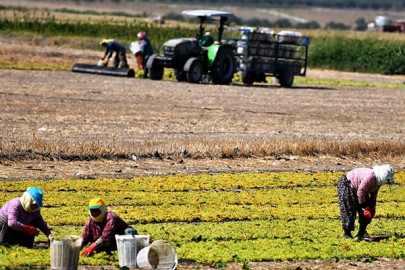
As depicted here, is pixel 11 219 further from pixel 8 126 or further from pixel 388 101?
pixel 388 101

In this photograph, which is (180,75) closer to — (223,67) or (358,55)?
(223,67)

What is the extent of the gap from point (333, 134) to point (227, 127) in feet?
9.17

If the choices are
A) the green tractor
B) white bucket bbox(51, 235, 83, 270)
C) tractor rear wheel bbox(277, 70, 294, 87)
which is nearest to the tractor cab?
the green tractor

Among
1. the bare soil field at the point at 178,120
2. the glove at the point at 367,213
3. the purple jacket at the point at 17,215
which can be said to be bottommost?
the bare soil field at the point at 178,120

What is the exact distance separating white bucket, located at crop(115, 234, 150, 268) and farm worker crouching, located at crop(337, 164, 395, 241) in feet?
12.4

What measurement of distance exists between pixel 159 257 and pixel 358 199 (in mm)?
4066

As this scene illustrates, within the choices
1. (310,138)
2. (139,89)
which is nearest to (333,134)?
(310,138)

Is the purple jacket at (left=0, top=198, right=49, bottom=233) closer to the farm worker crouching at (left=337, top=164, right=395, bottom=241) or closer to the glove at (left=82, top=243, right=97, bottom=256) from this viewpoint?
the glove at (left=82, top=243, right=97, bottom=256)

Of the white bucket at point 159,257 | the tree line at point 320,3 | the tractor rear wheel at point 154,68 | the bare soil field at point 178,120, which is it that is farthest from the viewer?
→ the tree line at point 320,3

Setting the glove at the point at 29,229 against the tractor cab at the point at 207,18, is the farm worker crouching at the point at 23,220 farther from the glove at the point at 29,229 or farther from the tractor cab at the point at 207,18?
the tractor cab at the point at 207,18

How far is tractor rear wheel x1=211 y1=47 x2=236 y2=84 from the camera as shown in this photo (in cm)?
3944

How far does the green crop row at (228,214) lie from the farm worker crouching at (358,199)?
1.31 ft

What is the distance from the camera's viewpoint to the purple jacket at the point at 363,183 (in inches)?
583

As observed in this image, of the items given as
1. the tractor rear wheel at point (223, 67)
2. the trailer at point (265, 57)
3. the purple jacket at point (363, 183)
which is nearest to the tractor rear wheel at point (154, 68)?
the tractor rear wheel at point (223, 67)
